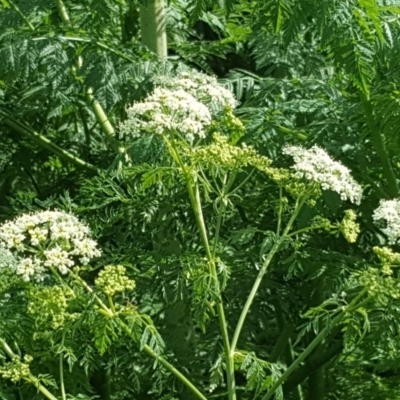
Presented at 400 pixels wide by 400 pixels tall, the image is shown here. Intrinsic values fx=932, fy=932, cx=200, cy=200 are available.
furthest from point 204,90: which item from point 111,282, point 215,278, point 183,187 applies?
point 111,282

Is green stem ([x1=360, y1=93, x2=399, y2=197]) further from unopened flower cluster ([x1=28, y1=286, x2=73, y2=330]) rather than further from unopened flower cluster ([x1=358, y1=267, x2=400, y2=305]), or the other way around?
unopened flower cluster ([x1=28, y1=286, x2=73, y2=330])

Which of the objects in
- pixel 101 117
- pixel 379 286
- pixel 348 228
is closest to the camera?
pixel 379 286

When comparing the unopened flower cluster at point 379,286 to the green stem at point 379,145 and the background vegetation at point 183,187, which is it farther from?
the green stem at point 379,145

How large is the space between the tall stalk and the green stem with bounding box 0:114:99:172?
0.57 metres

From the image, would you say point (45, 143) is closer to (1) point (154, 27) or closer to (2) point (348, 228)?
(1) point (154, 27)

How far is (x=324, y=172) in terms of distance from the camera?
2.89 metres

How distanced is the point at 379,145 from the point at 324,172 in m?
0.54

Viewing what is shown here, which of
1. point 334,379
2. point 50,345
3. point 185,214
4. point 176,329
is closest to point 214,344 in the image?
point 176,329

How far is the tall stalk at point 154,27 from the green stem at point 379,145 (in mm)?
919

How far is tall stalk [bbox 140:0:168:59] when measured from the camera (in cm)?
379

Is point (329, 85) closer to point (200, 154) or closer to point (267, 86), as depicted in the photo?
point (267, 86)

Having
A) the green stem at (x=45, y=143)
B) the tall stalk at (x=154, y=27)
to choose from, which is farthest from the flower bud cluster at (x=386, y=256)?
the green stem at (x=45, y=143)

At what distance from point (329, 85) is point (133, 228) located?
1011 mm

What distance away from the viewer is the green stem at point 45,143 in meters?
4.00
